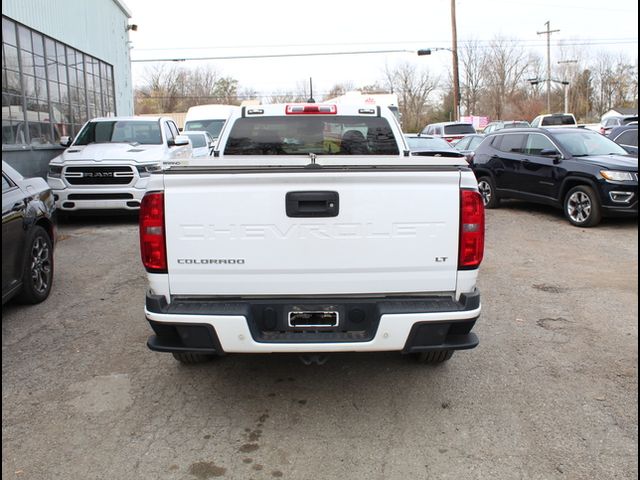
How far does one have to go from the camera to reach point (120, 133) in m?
11.7

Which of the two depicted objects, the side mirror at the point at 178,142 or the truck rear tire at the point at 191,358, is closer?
the truck rear tire at the point at 191,358

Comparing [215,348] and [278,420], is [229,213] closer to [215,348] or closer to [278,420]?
[215,348]

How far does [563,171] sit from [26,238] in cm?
850

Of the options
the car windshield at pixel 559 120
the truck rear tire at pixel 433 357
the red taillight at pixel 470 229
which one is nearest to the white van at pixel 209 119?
the car windshield at pixel 559 120

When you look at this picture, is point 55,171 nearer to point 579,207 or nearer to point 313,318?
point 313,318

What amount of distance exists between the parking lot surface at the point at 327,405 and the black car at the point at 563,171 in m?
4.25

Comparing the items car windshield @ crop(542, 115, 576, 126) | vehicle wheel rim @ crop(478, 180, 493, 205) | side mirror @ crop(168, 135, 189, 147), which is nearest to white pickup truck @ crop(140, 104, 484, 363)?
side mirror @ crop(168, 135, 189, 147)

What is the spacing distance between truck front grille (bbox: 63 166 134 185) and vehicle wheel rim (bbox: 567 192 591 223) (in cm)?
768

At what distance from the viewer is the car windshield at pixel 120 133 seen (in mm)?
11539

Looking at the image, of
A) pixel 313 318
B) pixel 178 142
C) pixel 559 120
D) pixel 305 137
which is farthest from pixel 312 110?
pixel 559 120

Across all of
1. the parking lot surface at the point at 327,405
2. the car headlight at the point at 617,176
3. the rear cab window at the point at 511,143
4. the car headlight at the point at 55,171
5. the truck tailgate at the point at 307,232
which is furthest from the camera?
the rear cab window at the point at 511,143

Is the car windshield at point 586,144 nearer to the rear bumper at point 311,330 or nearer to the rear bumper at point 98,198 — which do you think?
the rear bumper at point 98,198

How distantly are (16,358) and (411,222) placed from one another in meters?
3.32

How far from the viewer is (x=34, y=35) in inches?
547
